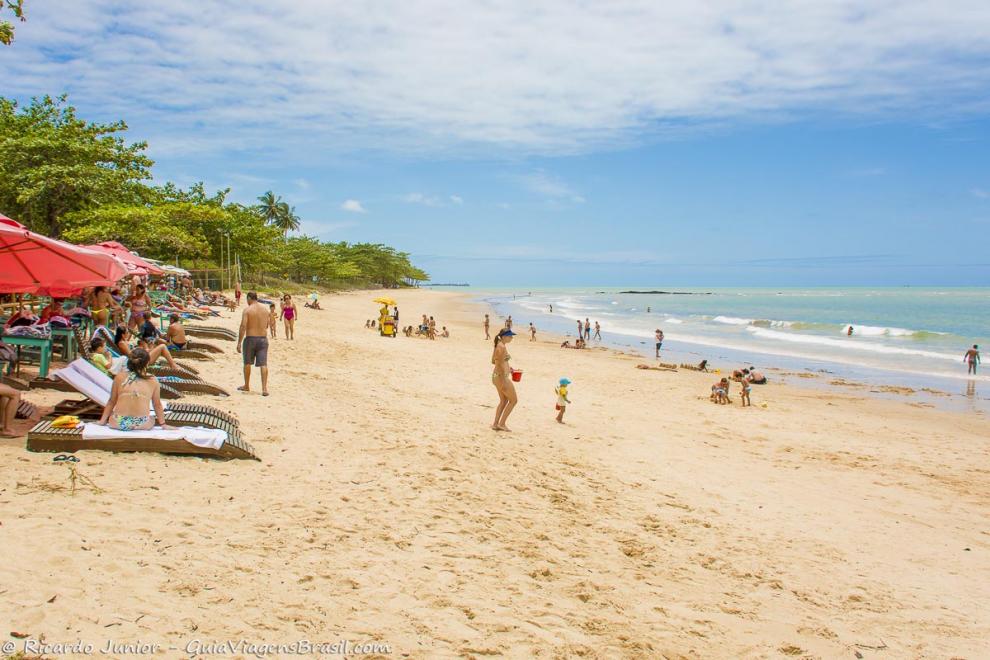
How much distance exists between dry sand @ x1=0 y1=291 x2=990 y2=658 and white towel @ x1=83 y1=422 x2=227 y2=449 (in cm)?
17

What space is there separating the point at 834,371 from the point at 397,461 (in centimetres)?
2015

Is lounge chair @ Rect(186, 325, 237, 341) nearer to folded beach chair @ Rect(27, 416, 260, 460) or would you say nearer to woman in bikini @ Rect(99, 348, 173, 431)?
folded beach chair @ Rect(27, 416, 260, 460)

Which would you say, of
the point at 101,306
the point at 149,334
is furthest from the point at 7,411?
the point at 101,306

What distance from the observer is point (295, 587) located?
3.88 m

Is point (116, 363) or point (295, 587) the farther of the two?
point (116, 363)

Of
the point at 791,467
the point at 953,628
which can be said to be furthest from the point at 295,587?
the point at 791,467

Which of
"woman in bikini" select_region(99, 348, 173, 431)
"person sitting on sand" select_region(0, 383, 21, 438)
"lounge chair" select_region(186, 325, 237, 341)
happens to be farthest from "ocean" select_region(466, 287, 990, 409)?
"person sitting on sand" select_region(0, 383, 21, 438)

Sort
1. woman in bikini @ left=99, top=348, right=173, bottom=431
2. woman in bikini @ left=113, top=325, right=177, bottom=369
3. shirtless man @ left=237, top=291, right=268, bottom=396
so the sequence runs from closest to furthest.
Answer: woman in bikini @ left=99, top=348, right=173, bottom=431 < woman in bikini @ left=113, top=325, right=177, bottom=369 < shirtless man @ left=237, top=291, right=268, bottom=396

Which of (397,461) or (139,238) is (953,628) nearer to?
(397,461)

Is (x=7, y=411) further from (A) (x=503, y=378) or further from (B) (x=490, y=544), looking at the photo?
(A) (x=503, y=378)

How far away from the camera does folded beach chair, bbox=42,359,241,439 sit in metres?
6.16

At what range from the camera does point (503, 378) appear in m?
8.78

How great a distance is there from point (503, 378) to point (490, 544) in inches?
157

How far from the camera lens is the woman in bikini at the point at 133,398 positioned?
18.5ft
